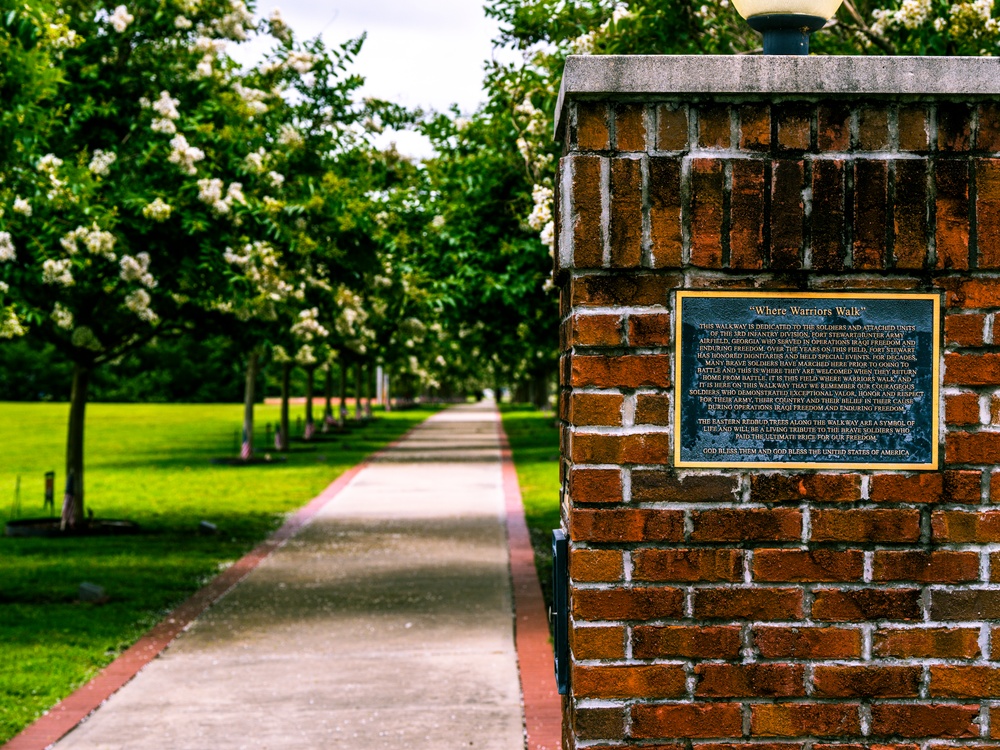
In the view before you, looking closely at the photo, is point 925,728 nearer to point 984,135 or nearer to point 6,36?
point 984,135

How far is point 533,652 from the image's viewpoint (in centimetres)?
883

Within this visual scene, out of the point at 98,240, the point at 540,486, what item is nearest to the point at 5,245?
the point at 98,240

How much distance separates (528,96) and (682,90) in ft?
22.9

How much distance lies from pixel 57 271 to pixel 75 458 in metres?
3.72

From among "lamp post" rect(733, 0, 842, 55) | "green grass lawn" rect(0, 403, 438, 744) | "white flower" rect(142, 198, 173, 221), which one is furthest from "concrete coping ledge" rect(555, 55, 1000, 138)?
"white flower" rect(142, 198, 173, 221)

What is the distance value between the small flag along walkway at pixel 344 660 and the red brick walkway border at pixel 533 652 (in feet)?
0.05

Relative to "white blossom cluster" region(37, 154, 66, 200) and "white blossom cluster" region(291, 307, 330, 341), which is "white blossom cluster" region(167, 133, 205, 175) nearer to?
"white blossom cluster" region(37, 154, 66, 200)

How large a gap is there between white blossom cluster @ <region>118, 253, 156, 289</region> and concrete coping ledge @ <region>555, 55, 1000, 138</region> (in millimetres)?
9720

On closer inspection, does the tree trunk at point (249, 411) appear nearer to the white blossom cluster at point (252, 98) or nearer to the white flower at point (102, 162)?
the white blossom cluster at point (252, 98)

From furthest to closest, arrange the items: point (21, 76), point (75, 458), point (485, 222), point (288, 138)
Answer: point (288, 138)
point (75, 458)
point (485, 222)
point (21, 76)

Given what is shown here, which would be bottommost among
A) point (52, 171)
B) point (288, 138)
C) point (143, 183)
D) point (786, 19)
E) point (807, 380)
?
point (807, 380)

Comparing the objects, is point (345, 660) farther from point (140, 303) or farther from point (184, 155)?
point (184, 155)

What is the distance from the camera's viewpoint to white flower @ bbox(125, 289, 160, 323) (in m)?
12.8

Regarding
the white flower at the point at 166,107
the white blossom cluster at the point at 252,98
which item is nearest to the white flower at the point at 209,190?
the white flower at the point at 166,107
